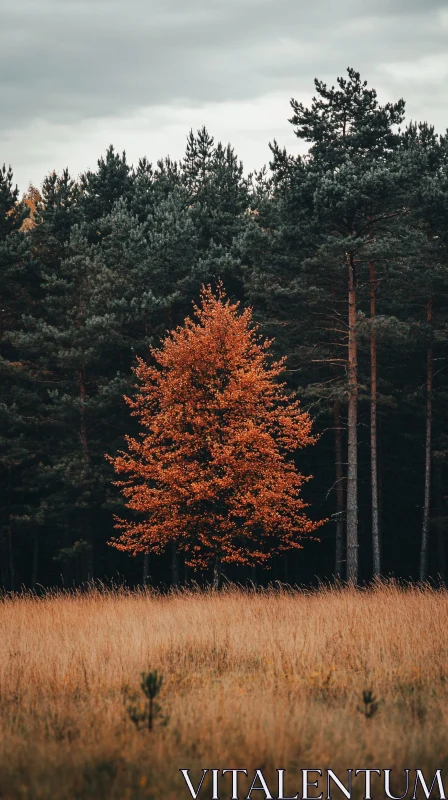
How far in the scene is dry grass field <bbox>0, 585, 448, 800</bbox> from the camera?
5.48 meters

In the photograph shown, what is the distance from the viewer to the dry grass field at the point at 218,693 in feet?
18.0

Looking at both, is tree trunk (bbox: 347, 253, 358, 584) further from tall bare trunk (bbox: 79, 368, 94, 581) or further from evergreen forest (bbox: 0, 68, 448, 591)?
tall bare trunk (bbox: 79, 368, 94, 581)

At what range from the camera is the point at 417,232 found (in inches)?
1005

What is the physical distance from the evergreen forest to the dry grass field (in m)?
11.1

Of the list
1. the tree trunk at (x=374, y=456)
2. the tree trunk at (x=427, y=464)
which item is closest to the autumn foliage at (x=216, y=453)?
the tree trunk at (x=374, y=456)

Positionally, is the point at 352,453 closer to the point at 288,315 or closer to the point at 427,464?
the point at 427,464

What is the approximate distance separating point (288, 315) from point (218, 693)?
22.9 meters

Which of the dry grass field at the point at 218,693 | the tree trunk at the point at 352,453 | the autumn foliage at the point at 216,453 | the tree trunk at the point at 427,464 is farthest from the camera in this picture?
the tree trunk at the point at 427,464

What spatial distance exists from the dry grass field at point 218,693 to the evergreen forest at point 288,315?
1110 centimetres

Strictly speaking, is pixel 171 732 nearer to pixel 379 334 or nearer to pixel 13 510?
pixel 379 334

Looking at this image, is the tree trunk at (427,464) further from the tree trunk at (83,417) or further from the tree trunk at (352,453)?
the tree trunk at (83,417)

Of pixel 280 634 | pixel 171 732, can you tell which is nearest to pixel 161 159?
pixel 280 634

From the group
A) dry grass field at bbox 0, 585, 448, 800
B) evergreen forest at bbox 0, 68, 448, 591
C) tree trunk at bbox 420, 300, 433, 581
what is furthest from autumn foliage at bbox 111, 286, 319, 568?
tree trunk at bbox 420, 300, 433, 581

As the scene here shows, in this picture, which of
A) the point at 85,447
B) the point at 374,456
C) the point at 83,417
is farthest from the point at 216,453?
the point at 83,417
